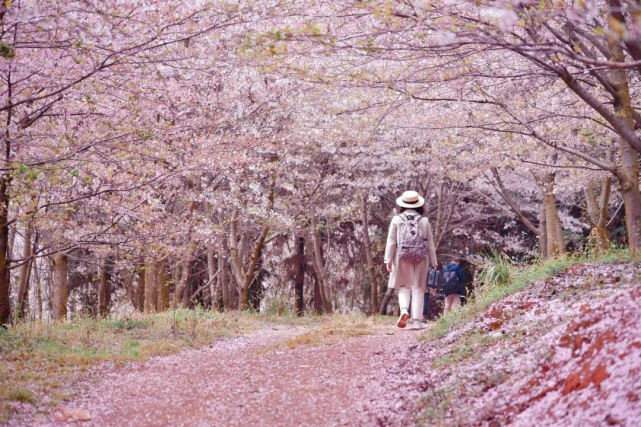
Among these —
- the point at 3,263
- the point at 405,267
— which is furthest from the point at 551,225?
the point at 3,263

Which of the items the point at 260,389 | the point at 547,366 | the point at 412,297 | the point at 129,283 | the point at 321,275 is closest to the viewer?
the point at 547,366

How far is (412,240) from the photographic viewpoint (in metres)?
9.55

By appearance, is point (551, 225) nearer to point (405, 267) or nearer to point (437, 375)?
point (405, 267)

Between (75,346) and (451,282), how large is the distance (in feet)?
28.7

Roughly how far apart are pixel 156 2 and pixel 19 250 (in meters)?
30.5

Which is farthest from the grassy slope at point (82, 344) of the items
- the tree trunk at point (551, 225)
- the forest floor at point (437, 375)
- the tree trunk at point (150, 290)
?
the tree trunk at point (551, 225)

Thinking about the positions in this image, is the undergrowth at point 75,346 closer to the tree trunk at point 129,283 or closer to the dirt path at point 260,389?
the dirt path at point 260,389

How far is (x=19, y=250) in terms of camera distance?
3466cm

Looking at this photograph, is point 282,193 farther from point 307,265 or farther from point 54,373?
point 54,373

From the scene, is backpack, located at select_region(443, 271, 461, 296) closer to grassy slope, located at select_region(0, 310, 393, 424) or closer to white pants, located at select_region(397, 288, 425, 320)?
grassy slope, located at select_region(0, 310, 393, 424)

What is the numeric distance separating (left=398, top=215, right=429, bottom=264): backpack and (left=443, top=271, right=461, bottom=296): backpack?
17.3 ft

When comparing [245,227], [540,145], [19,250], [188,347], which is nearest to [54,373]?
[188,347]

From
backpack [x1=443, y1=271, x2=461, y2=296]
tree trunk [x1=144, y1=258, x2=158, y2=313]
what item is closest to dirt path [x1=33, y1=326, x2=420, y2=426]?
backpack [x1=443, y1=271, x2=461, y2=296]

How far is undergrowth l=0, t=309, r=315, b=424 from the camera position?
6094mm
